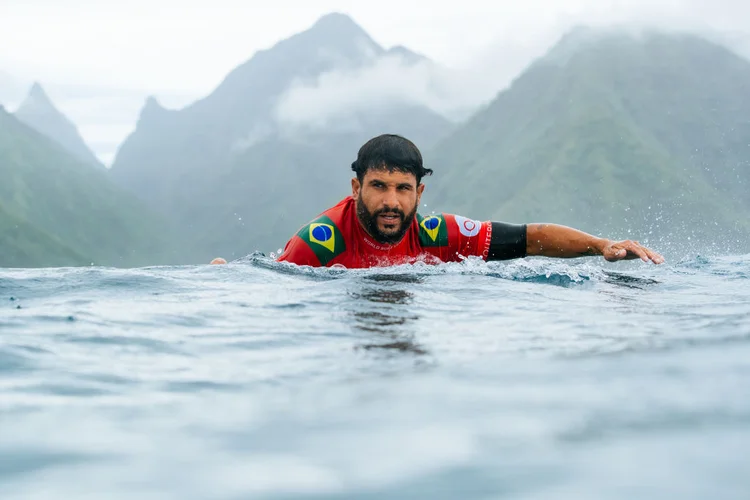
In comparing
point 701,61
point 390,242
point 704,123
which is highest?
point 701,61

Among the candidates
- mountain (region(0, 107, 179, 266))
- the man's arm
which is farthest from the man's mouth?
mountain (region(0, 107, 179, 266))

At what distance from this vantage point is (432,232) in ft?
24.3

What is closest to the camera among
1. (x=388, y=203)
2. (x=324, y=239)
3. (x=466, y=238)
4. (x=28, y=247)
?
(x=388, y=203)

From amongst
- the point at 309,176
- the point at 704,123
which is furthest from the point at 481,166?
the point at 309,176

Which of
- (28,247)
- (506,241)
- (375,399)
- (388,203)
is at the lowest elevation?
(375,399)

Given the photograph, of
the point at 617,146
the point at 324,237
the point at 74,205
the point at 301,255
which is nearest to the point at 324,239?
the point at 324,237

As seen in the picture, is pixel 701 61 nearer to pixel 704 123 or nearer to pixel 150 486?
pixel 704 123

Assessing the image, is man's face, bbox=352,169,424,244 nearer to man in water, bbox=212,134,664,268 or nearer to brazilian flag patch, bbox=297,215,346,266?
man in water, bbox=212,134,664,268

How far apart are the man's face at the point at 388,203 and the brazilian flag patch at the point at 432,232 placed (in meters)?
0.24

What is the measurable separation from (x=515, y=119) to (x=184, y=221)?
78289 millimetres

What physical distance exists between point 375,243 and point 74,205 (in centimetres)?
15442

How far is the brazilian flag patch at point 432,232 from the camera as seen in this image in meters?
7.41

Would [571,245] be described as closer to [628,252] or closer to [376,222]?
[628,252]

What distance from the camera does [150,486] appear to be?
5.97 feet
